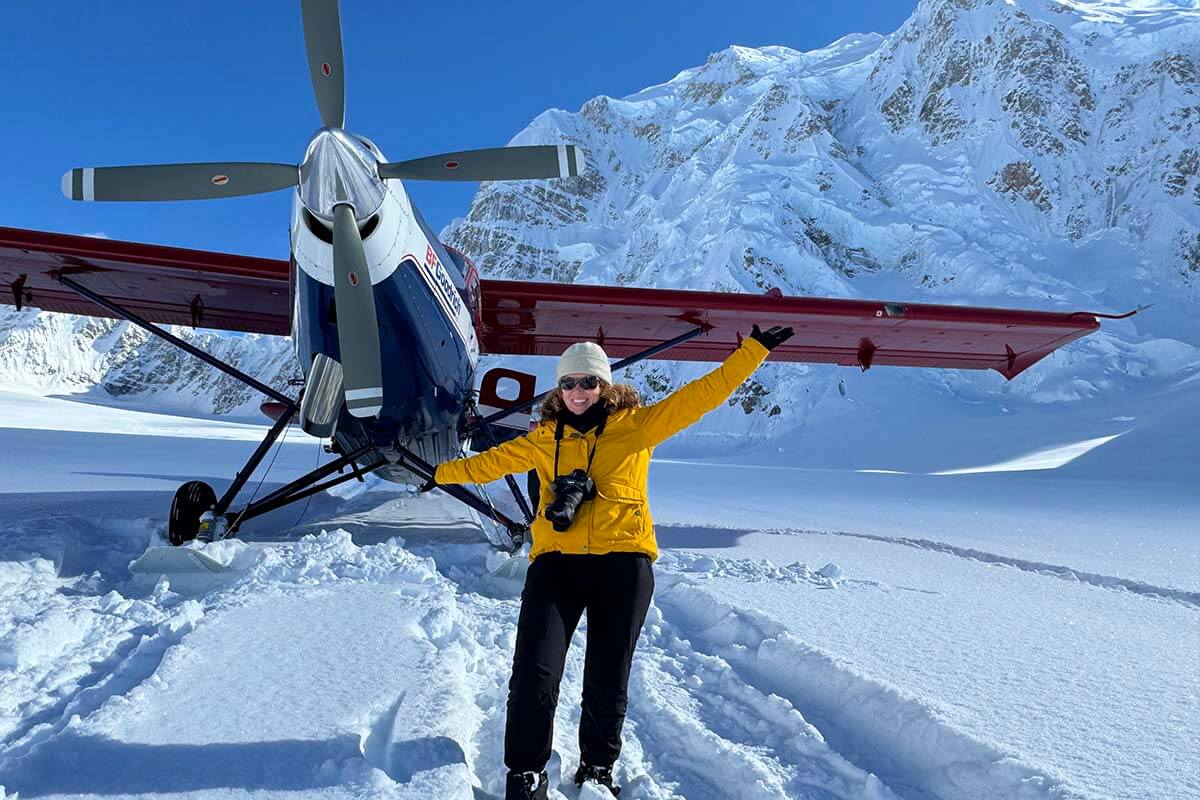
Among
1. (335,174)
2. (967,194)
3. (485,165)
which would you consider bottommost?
(335,174)

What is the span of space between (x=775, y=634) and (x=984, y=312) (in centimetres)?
590

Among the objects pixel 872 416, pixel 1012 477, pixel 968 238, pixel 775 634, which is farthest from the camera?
pixel 968 238

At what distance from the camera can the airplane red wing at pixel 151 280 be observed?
542 cm

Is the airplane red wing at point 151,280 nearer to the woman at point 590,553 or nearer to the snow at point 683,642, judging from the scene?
the snow at point 683,642

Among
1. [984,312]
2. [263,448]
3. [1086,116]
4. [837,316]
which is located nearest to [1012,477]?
[984,312]

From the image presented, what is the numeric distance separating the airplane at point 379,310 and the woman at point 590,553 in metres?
2.02

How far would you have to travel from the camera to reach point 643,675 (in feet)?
9.09

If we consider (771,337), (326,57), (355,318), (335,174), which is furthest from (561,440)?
(326,57)

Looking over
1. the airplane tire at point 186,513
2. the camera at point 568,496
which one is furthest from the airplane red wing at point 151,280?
the camera at point 568,496

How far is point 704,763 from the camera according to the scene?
217 centimetres

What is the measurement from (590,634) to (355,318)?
8.10 ft

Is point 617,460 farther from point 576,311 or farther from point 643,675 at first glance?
point 576,311

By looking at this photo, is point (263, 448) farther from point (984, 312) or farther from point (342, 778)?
point (984, 312)

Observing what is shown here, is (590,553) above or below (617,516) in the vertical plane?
below
